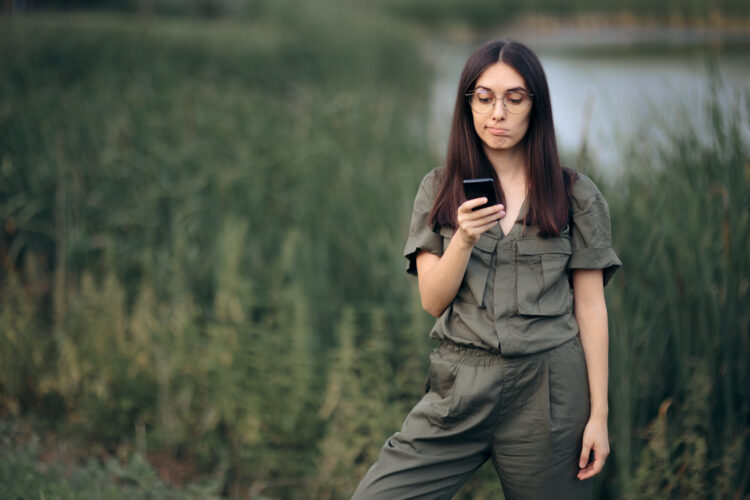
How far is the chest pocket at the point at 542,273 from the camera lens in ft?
5.43

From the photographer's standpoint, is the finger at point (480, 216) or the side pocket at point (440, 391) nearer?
the finger at point (480, 216)

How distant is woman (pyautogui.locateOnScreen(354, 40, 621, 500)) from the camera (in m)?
1.64

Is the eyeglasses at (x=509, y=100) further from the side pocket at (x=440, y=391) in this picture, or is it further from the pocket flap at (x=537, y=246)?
the side pocket at (x=440, y=391)

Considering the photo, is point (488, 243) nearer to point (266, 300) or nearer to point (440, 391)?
point (440, 391)

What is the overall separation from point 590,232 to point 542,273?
0.14 meters

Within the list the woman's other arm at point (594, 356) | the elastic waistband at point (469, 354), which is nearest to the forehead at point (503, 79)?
the woman's other arm at point (594, 356)

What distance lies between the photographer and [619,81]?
8664mm

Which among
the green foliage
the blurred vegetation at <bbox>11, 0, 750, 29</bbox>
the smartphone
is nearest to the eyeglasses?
the smartphone

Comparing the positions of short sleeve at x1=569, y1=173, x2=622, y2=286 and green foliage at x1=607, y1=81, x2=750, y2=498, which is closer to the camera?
short sleeve at x1=569, y1=173, x2=622, y2=286

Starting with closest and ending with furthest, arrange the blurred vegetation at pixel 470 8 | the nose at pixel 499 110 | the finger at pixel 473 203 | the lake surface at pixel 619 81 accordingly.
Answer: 1. the finger at pixel 473 203
2. the nose at pixel 499 110
3. the lake surface at pixel 619 81
4. the blurred vegetation at pixel 470 8

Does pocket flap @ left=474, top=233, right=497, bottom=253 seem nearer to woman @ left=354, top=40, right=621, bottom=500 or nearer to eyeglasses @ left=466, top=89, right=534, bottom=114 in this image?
woman @ left=354, top=40, right=621, bottom=500

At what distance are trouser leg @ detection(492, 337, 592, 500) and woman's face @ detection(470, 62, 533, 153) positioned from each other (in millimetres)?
482

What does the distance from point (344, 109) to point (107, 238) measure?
2.07m

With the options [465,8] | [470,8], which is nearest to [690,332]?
[470,8]
